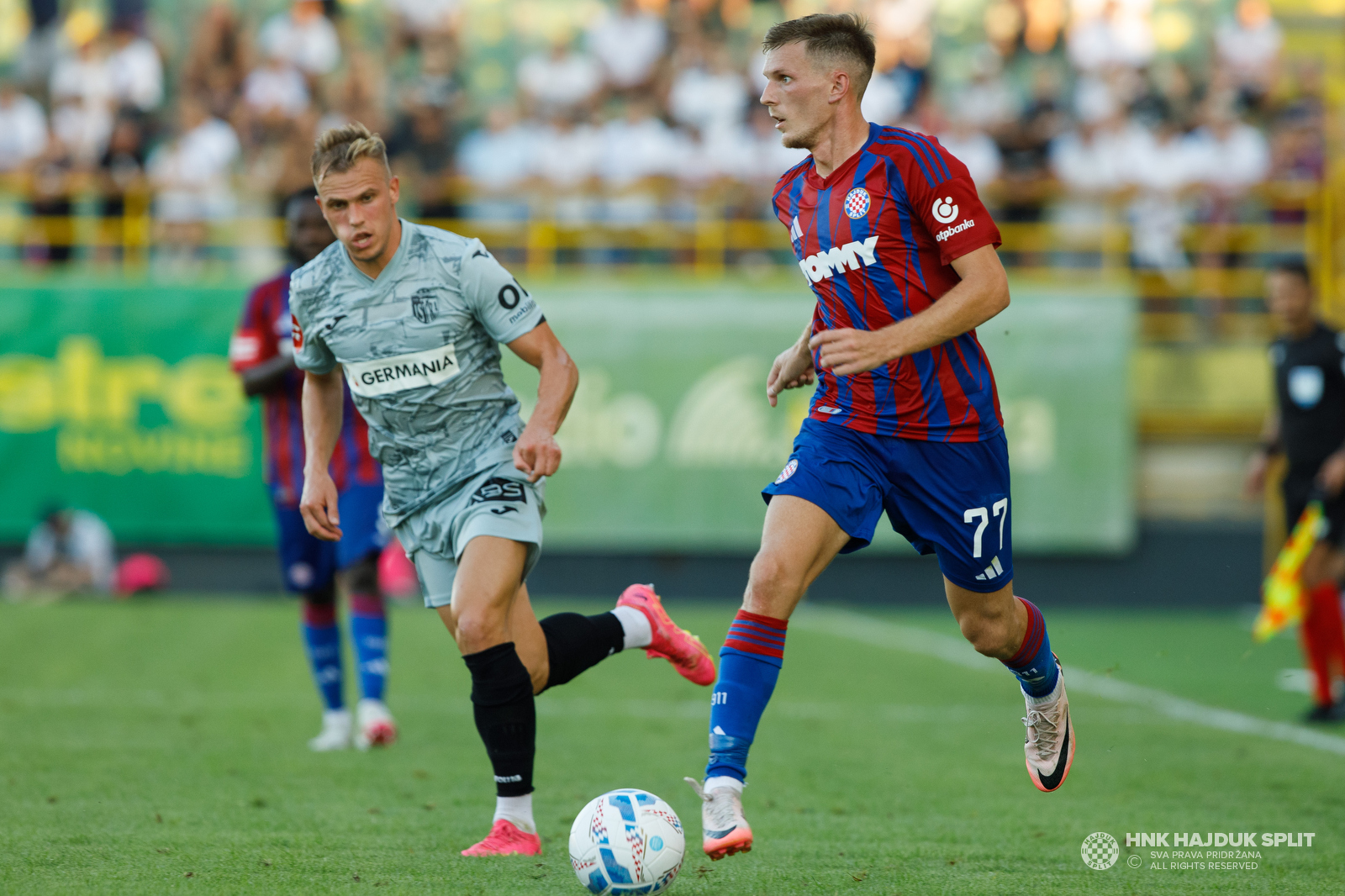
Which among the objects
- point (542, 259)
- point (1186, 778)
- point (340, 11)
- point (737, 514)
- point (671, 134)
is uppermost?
point (340, 11)

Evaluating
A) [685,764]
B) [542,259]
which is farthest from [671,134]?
[685,764]

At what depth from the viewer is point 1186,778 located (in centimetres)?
644

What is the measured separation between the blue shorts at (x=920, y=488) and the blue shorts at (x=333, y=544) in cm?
314

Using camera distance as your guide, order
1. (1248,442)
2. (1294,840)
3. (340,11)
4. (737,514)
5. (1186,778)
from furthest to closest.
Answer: (340,11) < (1248,442) < (737,514) < (1186,778) < (1294,840)

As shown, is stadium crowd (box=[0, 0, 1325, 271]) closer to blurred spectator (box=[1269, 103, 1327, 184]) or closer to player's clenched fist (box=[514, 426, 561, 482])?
blurred spectator (box=[1269, 103, 1327, 184])

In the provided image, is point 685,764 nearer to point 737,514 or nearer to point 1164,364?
point 737,514

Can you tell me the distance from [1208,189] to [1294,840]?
473 inches

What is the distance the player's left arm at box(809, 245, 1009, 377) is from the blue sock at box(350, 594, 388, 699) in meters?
3.67

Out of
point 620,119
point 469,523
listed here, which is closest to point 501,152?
point 620,119

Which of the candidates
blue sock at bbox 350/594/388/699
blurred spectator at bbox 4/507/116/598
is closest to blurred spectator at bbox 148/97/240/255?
blurred spectator at bbox 4/507/116/598

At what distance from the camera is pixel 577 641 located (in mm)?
5523

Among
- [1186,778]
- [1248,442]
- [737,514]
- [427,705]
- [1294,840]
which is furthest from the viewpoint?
[1248,442]

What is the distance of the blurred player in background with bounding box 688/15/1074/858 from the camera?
4398 millimetres

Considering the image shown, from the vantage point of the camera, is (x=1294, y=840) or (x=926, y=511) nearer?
(x=926, y=511)
